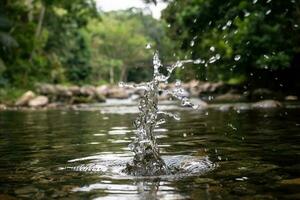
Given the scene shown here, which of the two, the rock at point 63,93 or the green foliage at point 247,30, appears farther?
the rock at point 63,93

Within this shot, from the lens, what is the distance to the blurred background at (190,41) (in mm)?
17938

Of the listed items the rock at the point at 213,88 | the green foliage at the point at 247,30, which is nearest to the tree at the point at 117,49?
the rock at the point at 213,88

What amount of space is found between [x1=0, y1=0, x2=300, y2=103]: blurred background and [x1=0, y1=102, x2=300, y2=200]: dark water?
141 centimetres

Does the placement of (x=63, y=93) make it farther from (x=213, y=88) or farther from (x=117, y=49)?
(x=117, y=49)

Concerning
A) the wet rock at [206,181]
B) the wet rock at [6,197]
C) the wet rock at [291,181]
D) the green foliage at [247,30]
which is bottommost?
the wet rock at [6,197]

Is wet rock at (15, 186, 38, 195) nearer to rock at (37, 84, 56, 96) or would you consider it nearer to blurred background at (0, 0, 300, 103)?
blurred background at (0, 0, 300, 103)

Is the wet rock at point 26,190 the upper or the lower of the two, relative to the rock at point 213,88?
lower

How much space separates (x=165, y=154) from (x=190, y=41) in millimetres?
19132

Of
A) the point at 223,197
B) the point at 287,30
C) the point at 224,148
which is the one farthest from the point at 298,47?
the point at 223,197

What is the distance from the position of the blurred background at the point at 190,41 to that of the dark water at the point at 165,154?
55.4 inches

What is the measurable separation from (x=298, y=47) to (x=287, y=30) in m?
2.38

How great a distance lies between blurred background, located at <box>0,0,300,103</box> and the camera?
17938 mm

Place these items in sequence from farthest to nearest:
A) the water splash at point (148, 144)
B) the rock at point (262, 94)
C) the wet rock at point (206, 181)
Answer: the rock at point (262, 94) < the water splash at point (148, 144) < the wet rock at point (206, 181)

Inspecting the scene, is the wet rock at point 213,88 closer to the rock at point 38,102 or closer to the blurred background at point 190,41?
the blurred background at point 190,41
